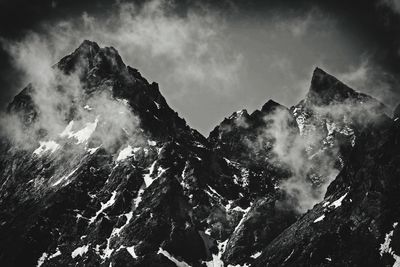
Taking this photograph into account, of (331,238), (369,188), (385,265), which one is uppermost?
(369,188)

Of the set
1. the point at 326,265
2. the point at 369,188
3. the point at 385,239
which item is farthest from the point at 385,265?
the point at 369,188

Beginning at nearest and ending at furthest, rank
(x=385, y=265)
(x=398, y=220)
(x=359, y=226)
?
(x=385, y=265) < (x=398, y=220) < (x=359, y=226)

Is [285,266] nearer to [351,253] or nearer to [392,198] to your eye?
[351,253]

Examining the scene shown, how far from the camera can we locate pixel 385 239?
17262cm

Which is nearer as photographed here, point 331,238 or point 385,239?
point 385,239

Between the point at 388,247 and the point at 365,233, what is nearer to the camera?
the point at 388,247

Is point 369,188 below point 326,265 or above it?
above

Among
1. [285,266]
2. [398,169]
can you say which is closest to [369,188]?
[398,169]

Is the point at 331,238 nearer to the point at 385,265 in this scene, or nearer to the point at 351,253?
the point at 351,253

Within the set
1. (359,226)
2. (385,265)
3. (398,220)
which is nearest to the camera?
(385,265)

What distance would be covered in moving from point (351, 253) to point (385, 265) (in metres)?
16.4

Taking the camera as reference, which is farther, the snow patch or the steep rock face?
the steep rock face

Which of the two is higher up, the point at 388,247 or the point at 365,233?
the point at 365,233

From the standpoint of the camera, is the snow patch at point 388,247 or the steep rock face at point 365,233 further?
the steep rock face at point 365,233
